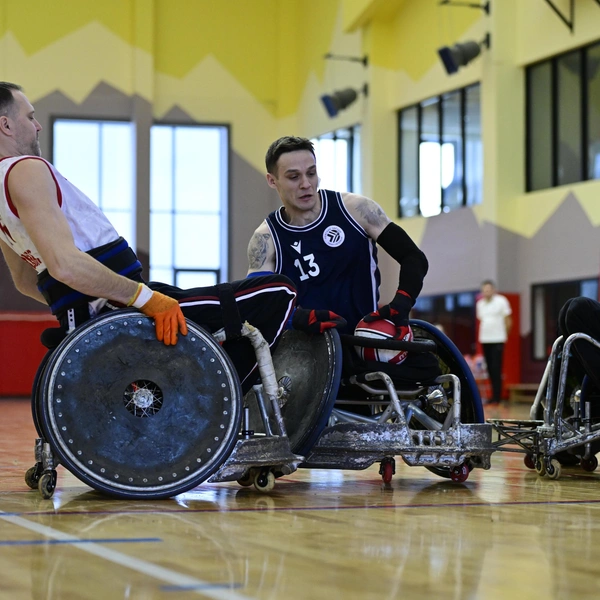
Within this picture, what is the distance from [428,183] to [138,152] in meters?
6.51

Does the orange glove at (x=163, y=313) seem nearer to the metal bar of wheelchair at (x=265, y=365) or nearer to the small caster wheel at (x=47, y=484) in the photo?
the metal bar of wheelchair at (x=265, y=365)

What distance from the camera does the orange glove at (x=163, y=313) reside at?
3939 mm

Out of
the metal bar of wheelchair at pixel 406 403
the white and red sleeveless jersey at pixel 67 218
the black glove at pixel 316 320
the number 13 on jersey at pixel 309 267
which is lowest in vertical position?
the metal bar of wheelchair at pixel 406 403

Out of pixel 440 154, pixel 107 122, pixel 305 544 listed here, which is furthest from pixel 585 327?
pixel 107 122

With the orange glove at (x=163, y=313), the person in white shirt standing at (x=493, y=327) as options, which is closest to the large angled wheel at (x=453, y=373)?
the orange glove at (x=163, y=313)

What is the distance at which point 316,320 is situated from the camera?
15.1ft

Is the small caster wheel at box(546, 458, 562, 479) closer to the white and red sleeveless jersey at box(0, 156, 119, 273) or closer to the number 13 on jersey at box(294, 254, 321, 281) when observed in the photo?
the number 13 on jersey at box(294, 254, 321, 281)

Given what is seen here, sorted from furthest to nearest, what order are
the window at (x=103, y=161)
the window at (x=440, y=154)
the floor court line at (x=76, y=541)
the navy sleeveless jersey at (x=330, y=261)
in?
1. the window at (x=103, y=161)
2. the window at (x=440, y=154)
3. the navy sleeveless jersey at (x=330, y=261)
4. the floor court line at (x=76, y=541)

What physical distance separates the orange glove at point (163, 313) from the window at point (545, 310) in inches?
573

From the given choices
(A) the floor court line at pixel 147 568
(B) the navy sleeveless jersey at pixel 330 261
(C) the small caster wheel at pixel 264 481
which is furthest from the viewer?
(B) the navy sleeveless jersey at pixel 330 261

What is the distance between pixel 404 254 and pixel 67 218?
5.35ft

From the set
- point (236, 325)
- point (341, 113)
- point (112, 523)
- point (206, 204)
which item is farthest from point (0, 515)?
point (206, 204)

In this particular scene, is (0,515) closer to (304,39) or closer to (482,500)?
(482,500)

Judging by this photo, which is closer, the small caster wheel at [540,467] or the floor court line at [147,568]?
the floor court line at [147,568]
